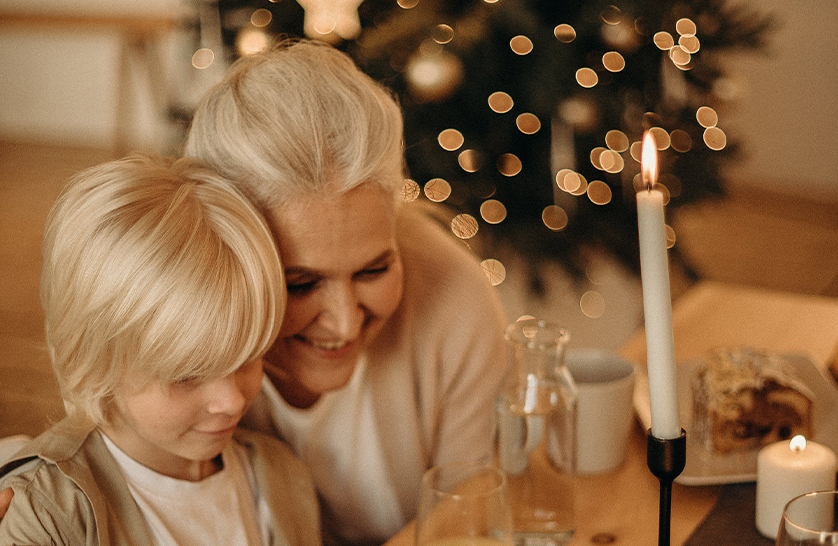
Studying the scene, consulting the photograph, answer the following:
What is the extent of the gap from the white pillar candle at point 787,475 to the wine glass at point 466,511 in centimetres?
35

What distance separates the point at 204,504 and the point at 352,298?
0.30m

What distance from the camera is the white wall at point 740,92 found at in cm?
399

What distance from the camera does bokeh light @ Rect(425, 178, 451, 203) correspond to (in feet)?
7.23

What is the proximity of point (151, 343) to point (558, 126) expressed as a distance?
1586 mm

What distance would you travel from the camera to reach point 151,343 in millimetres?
806

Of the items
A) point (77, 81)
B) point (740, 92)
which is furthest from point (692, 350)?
point (77, 81)

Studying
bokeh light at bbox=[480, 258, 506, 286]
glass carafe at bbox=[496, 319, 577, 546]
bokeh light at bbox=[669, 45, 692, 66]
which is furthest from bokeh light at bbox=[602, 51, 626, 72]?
glass carafe at bbox=[496, 319, 577, 546]

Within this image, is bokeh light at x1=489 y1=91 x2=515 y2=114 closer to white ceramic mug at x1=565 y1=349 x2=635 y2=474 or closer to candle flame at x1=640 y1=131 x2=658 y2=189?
white ceramic mug at x1=565 y1=349 x2=635 y2=474

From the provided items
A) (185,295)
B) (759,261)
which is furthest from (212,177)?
(759,261)

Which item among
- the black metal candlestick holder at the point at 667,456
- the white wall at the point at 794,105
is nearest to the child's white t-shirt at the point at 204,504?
the black metal candlestick holder at the point at 667,456

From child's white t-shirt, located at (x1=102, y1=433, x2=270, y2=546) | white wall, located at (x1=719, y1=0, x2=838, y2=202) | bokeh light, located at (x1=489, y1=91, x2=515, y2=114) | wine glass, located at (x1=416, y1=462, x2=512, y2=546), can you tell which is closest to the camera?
wine glass, located at (x1=416, y1=462, x2=512, y2=546)

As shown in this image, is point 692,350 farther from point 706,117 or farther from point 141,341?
point 706,117

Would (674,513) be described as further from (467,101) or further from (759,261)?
(759,261)

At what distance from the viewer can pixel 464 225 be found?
2.28m
